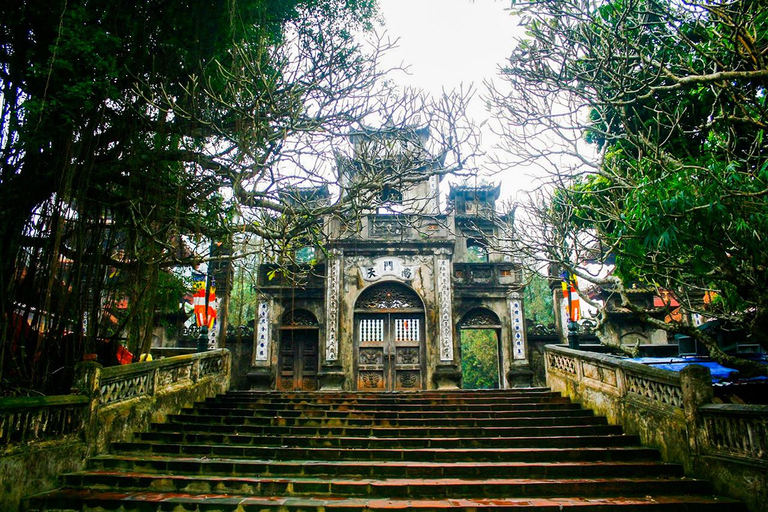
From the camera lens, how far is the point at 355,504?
4750 millimetres

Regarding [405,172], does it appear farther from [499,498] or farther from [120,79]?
[499,498]

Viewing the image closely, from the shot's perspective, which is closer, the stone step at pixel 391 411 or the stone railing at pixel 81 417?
the stone railing at pixel 81 417

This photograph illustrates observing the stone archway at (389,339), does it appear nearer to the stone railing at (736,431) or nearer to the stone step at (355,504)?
the stone step at (355,504)

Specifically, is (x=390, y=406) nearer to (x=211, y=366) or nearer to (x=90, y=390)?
(x=211, y=366)

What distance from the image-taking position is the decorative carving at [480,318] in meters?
15.4

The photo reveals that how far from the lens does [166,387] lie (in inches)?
308

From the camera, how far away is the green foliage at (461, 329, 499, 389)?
31.1 meters

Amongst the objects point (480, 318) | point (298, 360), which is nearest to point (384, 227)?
point (480, 318)

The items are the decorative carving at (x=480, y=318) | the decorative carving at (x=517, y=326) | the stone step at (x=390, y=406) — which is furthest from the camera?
the decorative carving at (x=480, y=318)

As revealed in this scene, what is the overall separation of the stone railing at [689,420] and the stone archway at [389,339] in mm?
6657

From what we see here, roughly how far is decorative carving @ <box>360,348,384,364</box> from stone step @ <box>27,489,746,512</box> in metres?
9.12

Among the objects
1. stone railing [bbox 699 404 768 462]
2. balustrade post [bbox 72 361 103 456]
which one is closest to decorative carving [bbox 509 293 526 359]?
stone railing [bbox 699 404 768 462]

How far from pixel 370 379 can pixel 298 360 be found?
2.41 meters

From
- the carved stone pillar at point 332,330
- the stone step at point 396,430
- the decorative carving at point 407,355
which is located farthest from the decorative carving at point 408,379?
the stone step at point 396,430
